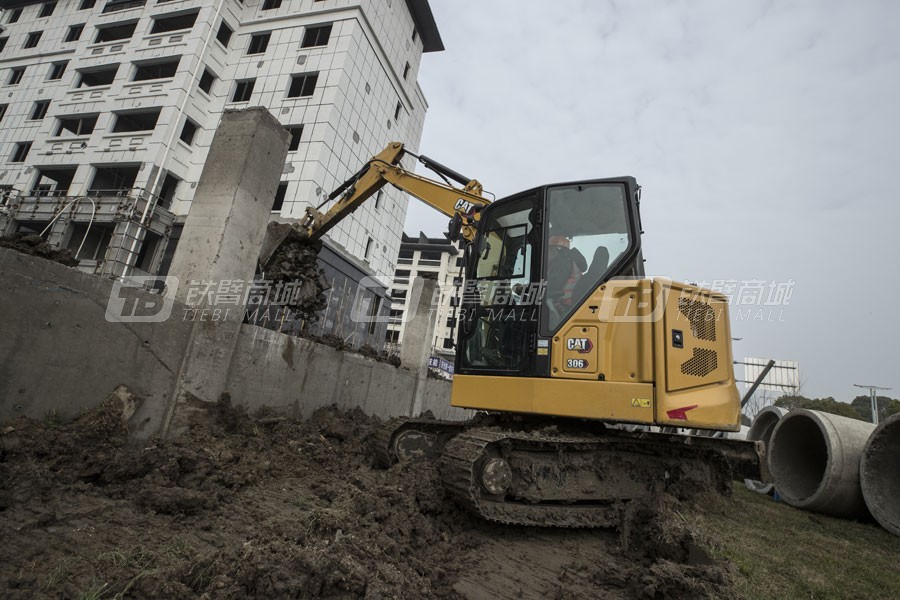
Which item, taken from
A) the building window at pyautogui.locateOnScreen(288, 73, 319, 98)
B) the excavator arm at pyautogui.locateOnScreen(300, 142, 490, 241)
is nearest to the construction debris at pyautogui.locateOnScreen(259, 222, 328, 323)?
the excavator arm at pyautogui.locateOnScreen(300, 142, 490, 241)

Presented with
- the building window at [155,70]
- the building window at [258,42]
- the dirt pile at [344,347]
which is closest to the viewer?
the dirt pile at [344,347]

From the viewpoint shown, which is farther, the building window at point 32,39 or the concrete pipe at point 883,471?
the building window at point 32,39

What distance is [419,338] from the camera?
12258mm

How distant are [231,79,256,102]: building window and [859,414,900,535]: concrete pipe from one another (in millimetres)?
22464

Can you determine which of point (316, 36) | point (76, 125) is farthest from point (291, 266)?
point (76, 125)

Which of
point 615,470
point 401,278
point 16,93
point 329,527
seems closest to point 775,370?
point 615,470

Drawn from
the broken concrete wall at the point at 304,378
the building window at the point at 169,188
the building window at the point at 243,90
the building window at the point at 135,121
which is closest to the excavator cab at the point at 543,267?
the broken concrete wall at the point at 304,378

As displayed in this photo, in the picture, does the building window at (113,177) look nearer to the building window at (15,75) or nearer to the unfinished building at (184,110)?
the unfinished building at (184,110)

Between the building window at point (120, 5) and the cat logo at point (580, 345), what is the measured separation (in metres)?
28.2

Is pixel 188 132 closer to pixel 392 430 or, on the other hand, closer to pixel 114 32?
pixel 114 32

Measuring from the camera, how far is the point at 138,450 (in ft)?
13.4

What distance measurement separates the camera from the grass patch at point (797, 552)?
318cm

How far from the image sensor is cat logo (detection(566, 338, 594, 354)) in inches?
171

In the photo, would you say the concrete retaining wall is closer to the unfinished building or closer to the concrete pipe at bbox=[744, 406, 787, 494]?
the concrete pipe at bbox=[744, 406, 787, 494]
